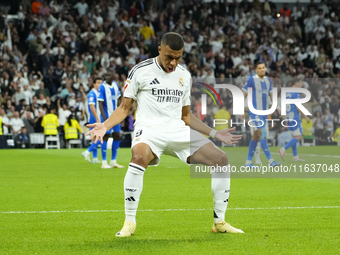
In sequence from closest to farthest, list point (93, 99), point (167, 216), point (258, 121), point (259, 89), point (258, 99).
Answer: point (167, 216), point (258, 121), point (259, 89), point (258, 99), point (93, 99)

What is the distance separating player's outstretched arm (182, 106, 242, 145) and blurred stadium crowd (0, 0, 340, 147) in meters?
19.0

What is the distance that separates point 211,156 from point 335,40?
28.6m

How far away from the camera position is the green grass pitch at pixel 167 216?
556 cm

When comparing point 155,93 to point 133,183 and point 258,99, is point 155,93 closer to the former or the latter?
point 133,183

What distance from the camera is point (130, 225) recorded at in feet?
19.7

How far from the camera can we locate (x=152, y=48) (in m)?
28.9

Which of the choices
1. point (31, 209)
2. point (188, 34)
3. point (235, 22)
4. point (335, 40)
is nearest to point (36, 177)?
point (31, 209)

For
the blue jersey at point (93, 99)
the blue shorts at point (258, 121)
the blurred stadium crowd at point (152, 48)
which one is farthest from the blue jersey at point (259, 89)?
the blurred stadium crowd at point (152, 48)

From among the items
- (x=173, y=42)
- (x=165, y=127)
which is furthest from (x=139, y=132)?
(x=173, y=42)

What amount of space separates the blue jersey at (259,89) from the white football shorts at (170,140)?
823cm

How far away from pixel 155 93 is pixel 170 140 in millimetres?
539

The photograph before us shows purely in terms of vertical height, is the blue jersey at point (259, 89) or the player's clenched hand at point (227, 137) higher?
the player's clenched hand at point (227, 137)

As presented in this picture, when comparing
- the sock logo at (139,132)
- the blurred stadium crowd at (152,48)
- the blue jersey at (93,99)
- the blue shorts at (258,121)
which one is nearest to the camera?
the sock logo at (139,132)

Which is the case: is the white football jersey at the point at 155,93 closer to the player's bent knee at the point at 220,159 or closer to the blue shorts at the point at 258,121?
the player's bent knee at the point at 220,159
